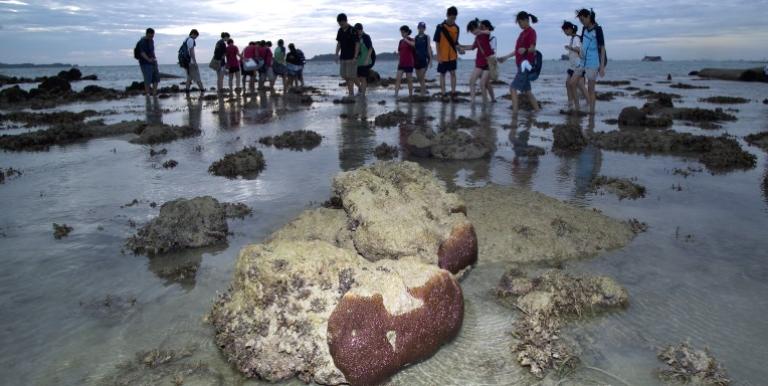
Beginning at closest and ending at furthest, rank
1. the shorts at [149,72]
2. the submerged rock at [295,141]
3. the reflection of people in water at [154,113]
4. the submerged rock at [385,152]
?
the submerged rock at [385,152]
the submerged rock at [295,141]
the reflection of people in water at [154,113]
the shorts at [149,72]

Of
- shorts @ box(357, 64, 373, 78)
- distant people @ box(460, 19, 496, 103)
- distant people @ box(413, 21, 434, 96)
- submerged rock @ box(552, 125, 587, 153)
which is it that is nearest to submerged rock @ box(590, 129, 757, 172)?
submerged rock @ box(552, 125, 587, 153)

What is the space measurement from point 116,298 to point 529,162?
631 centimetres

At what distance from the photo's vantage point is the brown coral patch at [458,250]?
156 inches

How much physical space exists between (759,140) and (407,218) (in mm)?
9349

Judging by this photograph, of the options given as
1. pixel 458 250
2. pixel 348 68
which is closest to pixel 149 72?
pixel 348 68

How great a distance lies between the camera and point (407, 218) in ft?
13.6

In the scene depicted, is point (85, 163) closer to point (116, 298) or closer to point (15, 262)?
point (15, 262)

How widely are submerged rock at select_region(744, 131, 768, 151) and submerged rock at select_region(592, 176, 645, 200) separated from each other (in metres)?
4.62

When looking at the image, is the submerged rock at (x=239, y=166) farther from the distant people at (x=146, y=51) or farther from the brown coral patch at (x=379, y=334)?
the distant people at (x=146, y=51)

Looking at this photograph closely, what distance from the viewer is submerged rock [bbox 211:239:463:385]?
9.40 feet

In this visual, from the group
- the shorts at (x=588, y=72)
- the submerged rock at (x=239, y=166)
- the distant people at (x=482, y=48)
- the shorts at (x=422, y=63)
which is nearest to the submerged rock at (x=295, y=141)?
the submerged rock at (x=239, y=166)

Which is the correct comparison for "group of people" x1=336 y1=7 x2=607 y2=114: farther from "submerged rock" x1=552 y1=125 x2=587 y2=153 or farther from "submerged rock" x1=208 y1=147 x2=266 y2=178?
"submerged rock" x1=208 y1=147 x2=266 y2=178

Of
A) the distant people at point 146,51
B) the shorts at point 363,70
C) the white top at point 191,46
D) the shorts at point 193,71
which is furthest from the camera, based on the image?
the shorts at point 193,71

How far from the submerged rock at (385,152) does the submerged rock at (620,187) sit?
329cm
